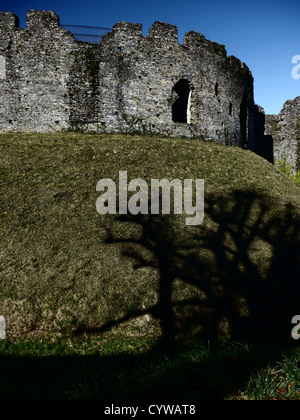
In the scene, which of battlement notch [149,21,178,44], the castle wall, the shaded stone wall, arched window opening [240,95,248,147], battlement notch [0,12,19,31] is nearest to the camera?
battlement notch [0,12,19,31]

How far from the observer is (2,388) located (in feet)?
14.7

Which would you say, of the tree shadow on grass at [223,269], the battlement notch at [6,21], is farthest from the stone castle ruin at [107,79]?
the tree shadow on grass at [223,269]

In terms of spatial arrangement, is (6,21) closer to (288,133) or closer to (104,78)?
(104,78)

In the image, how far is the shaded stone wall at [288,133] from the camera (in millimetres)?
23375

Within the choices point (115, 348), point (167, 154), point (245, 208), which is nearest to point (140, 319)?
point (115, 348)

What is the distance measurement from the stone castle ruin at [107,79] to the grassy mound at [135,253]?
258cm

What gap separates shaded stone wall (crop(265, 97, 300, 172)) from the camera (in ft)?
76.7

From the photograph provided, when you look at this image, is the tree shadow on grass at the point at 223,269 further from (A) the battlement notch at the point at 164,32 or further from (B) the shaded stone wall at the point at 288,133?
(B) the shaded stone wall at the point at 288,133

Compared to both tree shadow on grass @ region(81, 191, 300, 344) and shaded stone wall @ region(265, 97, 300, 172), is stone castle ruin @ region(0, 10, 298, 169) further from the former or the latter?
shaded stone wall @ region(265, 97, 300, 172)

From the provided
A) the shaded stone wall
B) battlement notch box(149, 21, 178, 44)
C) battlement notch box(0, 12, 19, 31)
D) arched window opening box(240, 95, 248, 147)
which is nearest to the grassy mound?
battlement notch box(0, 12, 19, 31)

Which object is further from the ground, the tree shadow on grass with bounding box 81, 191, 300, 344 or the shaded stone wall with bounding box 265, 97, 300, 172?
the shaded stone wall with bounding box 265, 97, 300, 172

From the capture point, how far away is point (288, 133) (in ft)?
76.9

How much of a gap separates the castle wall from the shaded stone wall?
863cm

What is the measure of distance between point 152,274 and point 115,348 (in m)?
2.19
